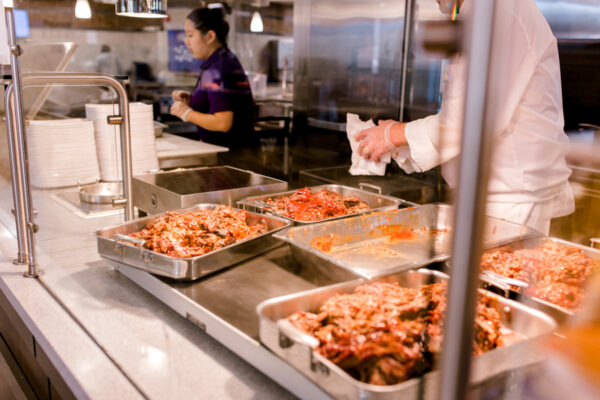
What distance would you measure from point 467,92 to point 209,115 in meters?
2.66

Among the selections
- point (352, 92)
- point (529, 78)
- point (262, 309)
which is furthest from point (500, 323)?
point (352, 92)

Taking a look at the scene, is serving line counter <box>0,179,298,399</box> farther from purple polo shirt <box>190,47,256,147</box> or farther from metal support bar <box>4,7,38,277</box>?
purple polo shirt <box>190,47,256,147</box>

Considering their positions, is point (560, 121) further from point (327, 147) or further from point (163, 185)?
point (327, 147)

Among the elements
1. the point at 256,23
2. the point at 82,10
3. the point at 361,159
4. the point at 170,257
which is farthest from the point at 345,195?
the point at 82,10

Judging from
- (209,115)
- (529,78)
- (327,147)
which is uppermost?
(529,78)

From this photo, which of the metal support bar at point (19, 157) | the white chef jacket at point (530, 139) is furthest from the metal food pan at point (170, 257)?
the white chef jacket at point (530, 139)

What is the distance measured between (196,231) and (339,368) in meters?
0.67

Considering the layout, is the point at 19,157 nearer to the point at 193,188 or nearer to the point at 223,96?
the point at 193,188

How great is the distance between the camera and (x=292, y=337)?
0.72 metres

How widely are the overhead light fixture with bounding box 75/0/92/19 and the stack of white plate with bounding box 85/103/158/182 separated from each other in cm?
231

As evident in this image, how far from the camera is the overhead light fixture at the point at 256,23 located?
4.09 meters

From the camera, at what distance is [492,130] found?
1.23 ft

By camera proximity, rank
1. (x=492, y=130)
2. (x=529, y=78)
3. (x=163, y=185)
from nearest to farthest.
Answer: (x=492, y=130)
(x=529, y=78)
(x=163, y=185)

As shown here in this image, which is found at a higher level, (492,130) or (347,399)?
(492,130)
